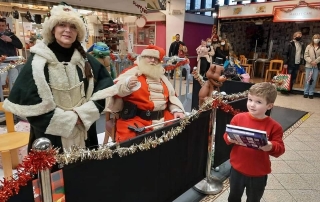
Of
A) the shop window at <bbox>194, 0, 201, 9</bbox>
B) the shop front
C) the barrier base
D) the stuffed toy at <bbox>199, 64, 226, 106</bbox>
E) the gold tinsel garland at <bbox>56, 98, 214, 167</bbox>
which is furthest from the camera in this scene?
the shop window at <bbox>194, 0, 201, 9</bbox>

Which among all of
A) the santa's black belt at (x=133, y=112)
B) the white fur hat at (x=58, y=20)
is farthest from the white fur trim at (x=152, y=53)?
Result: the white fur hat at (x=58, y=20)

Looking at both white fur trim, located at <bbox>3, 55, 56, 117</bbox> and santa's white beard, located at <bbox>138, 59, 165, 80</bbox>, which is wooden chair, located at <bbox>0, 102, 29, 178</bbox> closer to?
white fur trim, located at <bbox>3, 55, 56, 117</bbox>

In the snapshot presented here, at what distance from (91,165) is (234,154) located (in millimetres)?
1014

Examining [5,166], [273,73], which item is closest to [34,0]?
[5,166]

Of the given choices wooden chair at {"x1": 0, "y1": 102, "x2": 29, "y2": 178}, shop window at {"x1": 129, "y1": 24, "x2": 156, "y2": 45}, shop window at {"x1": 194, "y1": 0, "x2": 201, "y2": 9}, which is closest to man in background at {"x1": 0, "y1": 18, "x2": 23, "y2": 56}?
wooden chair at {"x1": 0, "y1": 102, "x2": 29, "y2": 178}

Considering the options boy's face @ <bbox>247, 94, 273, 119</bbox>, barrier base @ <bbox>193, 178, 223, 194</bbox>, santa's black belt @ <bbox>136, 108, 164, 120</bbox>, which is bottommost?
barrier base @ <bbox>193, 178, 223, 194</bbox>

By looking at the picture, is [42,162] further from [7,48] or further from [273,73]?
[273,73]

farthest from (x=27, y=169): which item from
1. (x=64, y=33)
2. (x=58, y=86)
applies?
(x=64, y=33)

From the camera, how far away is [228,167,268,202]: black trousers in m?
1.62

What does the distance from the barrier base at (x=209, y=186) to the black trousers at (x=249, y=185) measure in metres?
0.61

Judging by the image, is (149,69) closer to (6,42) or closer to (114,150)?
(114,150)

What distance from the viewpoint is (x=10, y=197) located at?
3.01 ft

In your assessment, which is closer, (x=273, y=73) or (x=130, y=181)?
(x=130, y=181)

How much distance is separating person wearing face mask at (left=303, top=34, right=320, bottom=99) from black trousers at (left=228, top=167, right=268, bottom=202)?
240 inches
